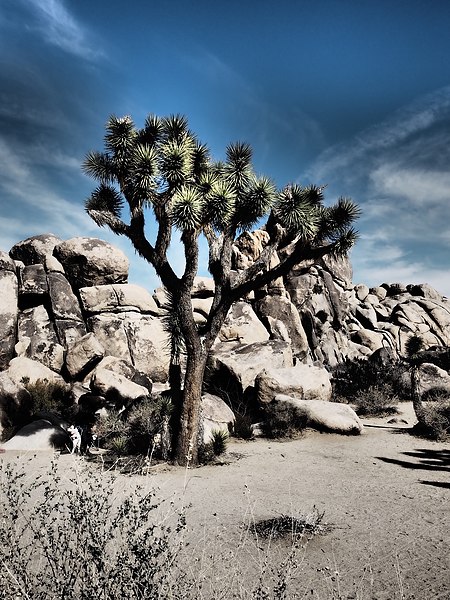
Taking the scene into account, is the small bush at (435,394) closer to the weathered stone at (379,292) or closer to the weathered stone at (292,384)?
the weathered stone at (292,384)

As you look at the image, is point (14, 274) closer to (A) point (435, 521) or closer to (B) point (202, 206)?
(B) point (202, 206)

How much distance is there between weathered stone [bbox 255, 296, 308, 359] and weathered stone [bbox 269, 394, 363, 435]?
45.6ft

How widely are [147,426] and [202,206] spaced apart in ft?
19.7

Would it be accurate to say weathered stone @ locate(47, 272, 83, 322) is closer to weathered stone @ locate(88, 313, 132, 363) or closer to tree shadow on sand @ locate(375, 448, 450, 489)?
weathered stone @ locate(88, 313, 132, 363)

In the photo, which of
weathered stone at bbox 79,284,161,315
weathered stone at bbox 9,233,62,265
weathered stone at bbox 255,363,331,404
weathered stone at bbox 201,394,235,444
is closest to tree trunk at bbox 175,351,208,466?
weathered stone at bbox 201,394,235,444

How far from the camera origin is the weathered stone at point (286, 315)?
2725 centimetres

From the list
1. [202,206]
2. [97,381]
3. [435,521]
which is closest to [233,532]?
[435,521]

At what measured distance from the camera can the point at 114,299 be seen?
2291 cm

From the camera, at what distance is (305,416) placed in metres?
12.8

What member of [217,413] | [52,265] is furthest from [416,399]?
[52,265]

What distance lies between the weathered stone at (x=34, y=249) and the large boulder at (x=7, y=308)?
2.34 m

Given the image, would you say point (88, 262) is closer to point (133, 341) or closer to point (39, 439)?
point (133, 341)

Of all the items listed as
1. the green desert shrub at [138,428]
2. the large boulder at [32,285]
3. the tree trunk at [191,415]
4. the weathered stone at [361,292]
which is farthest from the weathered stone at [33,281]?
the weathered stone at [361,292]

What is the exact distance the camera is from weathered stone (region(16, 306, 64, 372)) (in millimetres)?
19719
